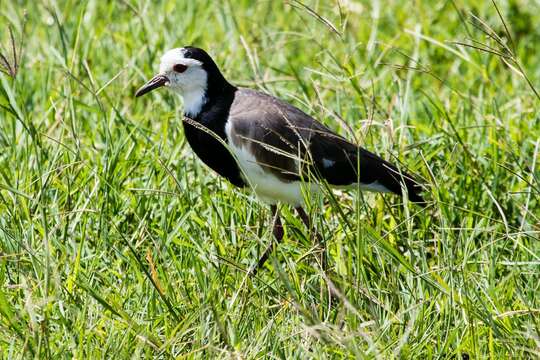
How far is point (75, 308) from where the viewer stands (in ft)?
11.3

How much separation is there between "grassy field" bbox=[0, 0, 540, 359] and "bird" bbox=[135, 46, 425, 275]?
11 cm

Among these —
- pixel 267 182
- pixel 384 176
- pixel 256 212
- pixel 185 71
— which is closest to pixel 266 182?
pixel 267 182

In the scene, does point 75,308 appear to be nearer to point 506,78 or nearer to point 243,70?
point 243,70

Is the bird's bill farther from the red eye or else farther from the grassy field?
the grassy field

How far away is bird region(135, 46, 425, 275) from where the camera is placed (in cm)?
429

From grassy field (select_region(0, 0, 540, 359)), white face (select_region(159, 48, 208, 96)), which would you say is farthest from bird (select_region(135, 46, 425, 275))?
grassy field (select_region(0, 0, 540, 359))

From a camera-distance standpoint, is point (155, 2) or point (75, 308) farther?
point (155, 2)

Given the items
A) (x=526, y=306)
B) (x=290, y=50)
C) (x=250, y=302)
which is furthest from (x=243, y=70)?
(x=526, y=306)

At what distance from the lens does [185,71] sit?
4516 millimetres

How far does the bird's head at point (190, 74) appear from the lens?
4496 mm

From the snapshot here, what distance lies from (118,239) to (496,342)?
1.44m

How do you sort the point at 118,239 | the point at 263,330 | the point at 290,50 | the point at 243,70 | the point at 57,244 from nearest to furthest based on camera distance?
1. the point at 263,330
2. the point at 57,244
3. the point at 118,239
4. the point at 243,70
5. the point at 290,50

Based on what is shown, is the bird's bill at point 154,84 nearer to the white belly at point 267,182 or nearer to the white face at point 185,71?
the white face at point 185,71

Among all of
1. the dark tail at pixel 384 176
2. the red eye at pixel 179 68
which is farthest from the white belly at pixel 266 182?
the red eye at pixel 179 68
